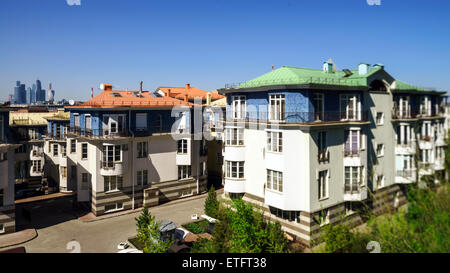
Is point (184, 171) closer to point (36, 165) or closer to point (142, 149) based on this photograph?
point (142, 149)

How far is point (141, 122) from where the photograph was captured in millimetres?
34438

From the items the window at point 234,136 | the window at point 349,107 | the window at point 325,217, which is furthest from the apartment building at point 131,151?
the window at point 349,107

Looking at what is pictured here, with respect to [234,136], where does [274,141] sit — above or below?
below

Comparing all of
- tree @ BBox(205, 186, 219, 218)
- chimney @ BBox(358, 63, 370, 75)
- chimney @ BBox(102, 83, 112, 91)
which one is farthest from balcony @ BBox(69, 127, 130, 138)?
chimney @ BBox(358, 63, 370, 75)

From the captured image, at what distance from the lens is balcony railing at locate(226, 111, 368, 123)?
80.2 feet

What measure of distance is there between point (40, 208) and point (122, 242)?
16149mm

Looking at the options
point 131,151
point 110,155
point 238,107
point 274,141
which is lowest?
point 110,155

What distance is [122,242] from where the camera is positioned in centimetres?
2558

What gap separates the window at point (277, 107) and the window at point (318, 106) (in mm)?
2532

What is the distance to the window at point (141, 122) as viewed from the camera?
1344 inches

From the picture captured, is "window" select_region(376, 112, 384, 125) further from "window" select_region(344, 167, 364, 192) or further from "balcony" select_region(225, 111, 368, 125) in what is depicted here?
"window" select_region(344, 167, 364, 192)

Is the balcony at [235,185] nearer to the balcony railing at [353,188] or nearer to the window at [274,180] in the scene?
the window at [274,180]

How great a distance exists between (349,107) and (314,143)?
6.30m

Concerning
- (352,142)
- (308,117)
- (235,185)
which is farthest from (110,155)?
(352,142)
